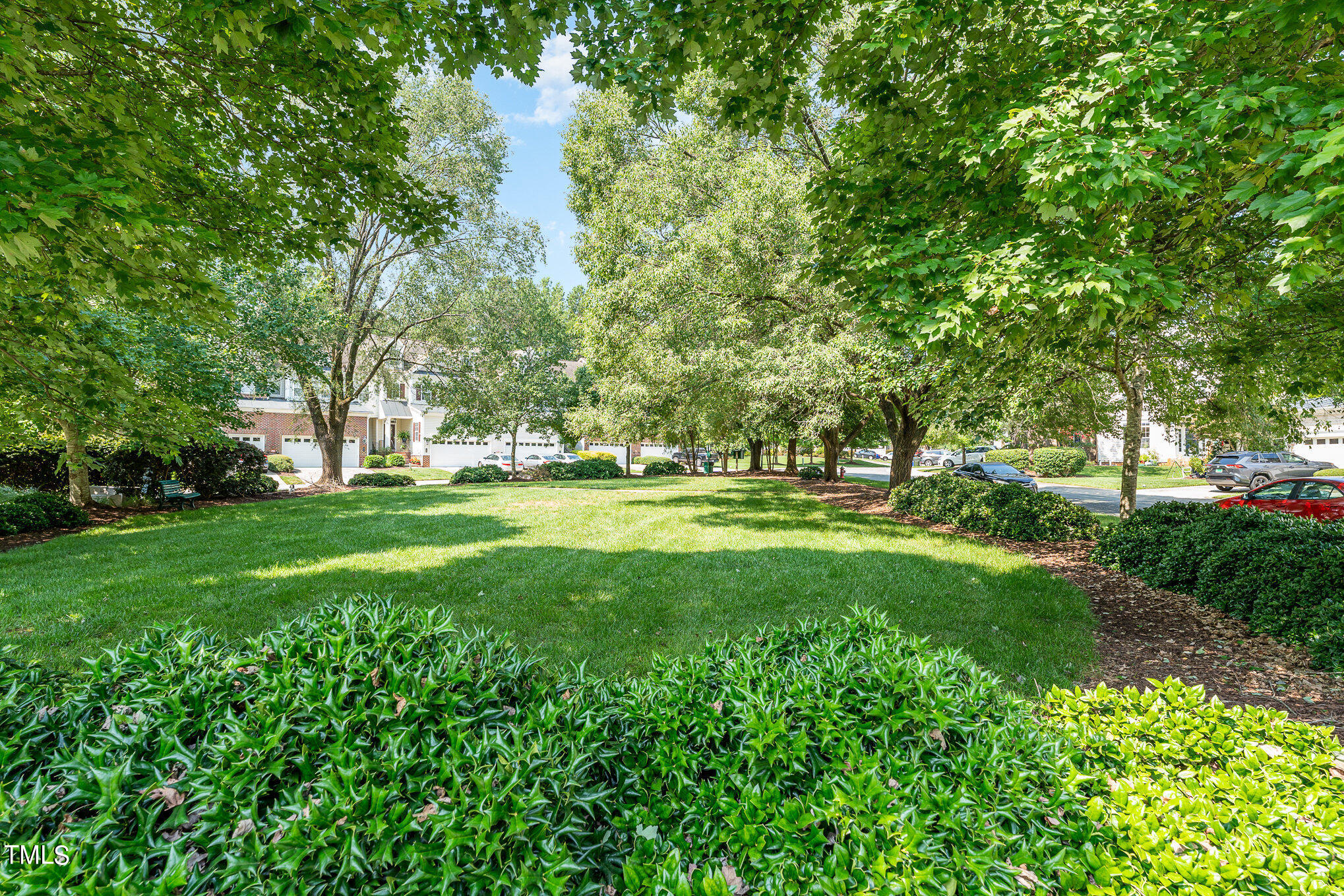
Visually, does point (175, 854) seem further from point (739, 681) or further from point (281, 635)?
point (739, 681)

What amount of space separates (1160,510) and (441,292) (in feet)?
71.2

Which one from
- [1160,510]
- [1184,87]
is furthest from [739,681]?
[1160,510]

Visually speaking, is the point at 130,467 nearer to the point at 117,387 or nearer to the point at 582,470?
the point at 117,387

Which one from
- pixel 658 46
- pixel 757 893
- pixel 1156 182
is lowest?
pixel 757 893

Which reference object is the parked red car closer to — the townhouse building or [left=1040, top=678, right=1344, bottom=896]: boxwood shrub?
[left=1040, top=678, right=1344, bottom=896]: boxwood shrub

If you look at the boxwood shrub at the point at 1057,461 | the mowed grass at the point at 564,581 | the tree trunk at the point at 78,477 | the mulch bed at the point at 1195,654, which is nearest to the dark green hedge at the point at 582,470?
the mowed grass at the point at 564,581

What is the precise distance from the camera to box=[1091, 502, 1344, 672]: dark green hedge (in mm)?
4961

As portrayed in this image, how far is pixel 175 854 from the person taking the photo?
1391 millimetres

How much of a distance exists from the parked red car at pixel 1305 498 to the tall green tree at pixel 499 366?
22.6 meters

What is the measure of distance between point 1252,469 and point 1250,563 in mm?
27093

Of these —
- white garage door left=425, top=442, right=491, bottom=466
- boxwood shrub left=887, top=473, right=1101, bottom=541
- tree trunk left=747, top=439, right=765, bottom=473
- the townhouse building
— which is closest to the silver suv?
boxwood shrub left=887, top=473, right=1101, bottom=541

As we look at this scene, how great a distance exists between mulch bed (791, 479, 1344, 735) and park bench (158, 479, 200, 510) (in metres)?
18.1

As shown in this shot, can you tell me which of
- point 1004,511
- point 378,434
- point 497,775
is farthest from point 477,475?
point 497,775

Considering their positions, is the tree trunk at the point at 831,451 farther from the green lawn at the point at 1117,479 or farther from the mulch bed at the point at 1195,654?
the mulch bed at the point at 1195,654
